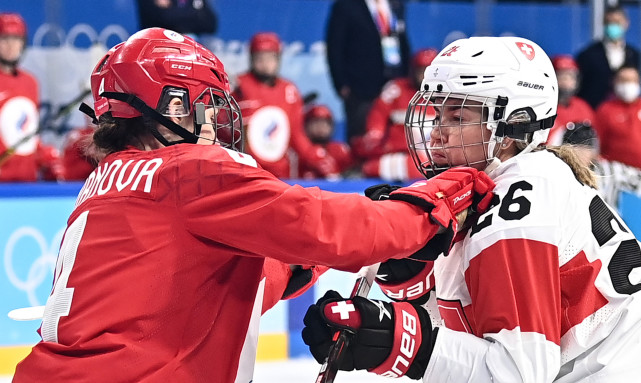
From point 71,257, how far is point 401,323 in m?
0.72

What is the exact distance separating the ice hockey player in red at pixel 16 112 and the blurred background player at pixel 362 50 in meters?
2.20

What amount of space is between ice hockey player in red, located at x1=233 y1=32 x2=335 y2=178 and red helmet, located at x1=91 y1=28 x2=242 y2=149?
4352 millimetres

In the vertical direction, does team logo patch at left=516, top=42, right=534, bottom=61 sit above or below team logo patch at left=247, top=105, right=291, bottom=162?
above

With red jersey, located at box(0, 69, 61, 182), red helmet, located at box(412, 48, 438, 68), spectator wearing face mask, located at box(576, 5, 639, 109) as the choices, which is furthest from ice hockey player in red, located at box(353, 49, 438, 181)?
red jersey, located at box(0, 69, 61, 182)

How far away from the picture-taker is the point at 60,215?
4.90 meters

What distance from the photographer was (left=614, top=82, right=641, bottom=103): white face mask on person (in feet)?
26.2

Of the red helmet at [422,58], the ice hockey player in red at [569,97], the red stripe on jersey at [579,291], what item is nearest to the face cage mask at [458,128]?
the red stripe on jersey at [579,291]

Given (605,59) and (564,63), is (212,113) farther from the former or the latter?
(605,59)

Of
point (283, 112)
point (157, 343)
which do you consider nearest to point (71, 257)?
point (157, 343)

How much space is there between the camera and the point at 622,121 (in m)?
7.93

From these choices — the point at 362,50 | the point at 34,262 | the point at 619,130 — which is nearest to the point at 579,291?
the point at 34,262

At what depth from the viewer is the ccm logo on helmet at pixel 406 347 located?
6.95 feet

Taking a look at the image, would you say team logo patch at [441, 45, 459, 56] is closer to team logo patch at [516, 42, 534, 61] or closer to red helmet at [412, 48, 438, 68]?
team logo patch at [516, 42, 534, 61]

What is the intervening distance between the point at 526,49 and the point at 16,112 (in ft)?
14.9
